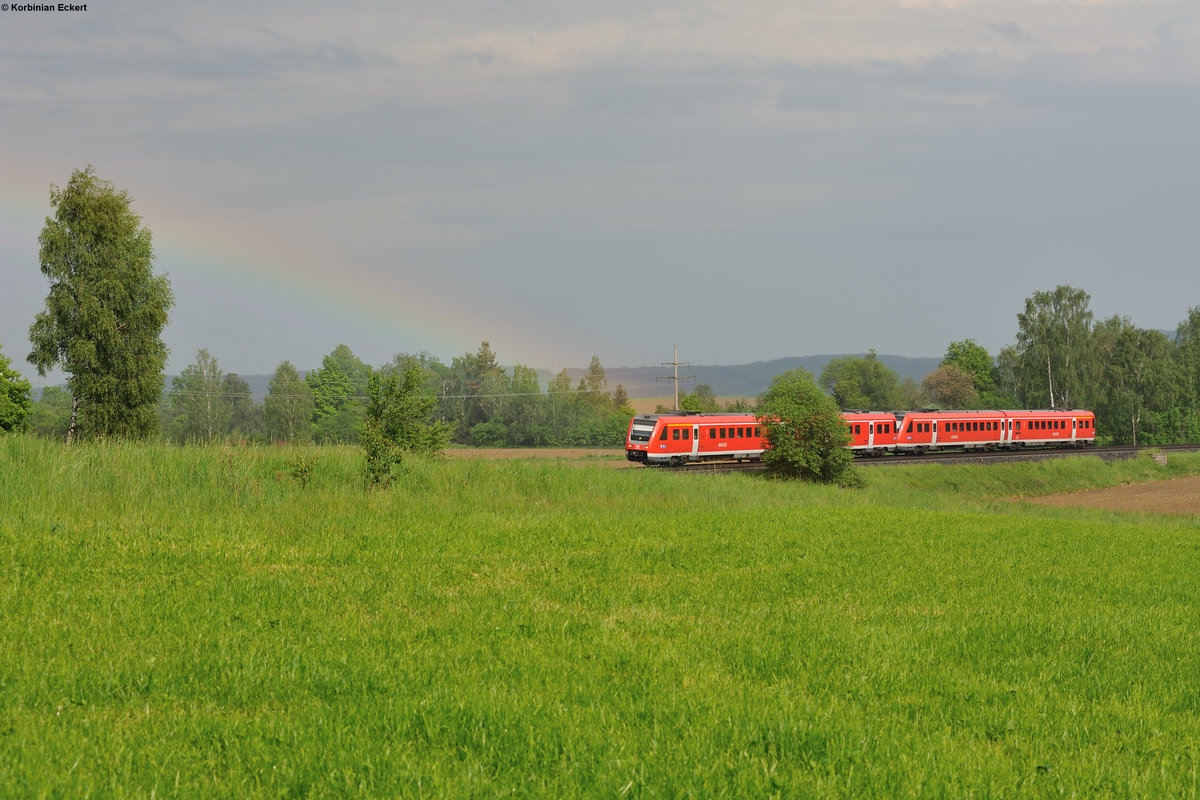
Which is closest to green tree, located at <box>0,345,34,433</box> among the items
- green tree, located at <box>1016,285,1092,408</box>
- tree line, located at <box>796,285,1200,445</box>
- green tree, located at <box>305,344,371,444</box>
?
green tree, located at <box>305,344,371,444</box>

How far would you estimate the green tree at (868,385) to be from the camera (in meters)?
151

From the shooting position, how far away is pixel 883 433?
60.8 meters

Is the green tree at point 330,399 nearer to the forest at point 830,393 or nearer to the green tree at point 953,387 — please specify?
the forest at point 830,393

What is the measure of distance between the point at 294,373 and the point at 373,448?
125146mm

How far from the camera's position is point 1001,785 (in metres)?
5.88

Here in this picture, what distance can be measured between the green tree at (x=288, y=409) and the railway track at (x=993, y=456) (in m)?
74.6

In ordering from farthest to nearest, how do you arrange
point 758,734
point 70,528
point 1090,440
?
point 1090,440
point 70,528
point 758,734

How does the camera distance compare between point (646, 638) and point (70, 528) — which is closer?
point (646, 638)

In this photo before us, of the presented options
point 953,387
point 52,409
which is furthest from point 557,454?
point 52,409

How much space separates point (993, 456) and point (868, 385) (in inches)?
3859

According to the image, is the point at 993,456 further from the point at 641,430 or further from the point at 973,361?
the point at 973,361

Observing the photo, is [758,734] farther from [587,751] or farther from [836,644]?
[836,644]

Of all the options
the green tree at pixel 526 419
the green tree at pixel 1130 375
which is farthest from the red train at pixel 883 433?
the green tree at pixel 526 419

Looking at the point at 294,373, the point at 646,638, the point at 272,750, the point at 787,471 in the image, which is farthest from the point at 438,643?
the point at 294,373
